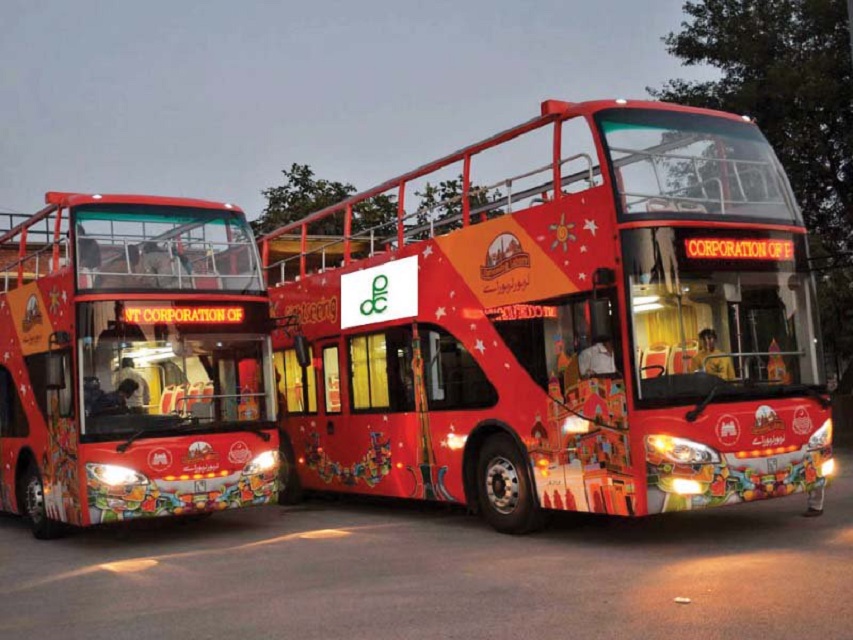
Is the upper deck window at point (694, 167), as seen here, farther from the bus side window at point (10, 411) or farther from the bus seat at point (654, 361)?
the bus side window at point (10, 411)

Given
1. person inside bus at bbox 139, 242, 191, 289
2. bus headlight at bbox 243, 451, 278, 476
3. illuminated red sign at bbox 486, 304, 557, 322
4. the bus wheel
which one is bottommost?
the bus wheel

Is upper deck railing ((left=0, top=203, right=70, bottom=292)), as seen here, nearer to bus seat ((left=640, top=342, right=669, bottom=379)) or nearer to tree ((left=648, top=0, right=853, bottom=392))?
bus seat ((left=640, top=342, right=669, bottom=379))

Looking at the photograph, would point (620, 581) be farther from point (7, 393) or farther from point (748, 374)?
point (7, 393)

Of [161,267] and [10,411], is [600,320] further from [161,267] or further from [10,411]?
[10,411]

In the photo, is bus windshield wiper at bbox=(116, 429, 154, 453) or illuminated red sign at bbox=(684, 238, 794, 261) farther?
bus windshield wiper at bbox=(116, 429, 154, 453)

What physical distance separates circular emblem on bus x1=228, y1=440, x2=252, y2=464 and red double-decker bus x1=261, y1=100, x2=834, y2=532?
205 cm

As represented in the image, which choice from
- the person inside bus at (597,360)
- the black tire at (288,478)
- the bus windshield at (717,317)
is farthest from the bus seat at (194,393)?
the bus windshield at (717,317)

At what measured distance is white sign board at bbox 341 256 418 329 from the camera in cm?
1353

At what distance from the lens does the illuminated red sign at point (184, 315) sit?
484 inches

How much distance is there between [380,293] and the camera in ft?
46.6

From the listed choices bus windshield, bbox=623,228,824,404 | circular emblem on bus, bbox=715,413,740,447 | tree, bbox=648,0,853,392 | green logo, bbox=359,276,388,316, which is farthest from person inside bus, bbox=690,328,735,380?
tree, bbox=648,0,853,392

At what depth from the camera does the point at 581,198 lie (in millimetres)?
10617

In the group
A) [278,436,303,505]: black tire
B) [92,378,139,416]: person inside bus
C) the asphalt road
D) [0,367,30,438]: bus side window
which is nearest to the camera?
the asphalt road

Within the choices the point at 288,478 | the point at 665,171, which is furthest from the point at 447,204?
the point at 288,478
